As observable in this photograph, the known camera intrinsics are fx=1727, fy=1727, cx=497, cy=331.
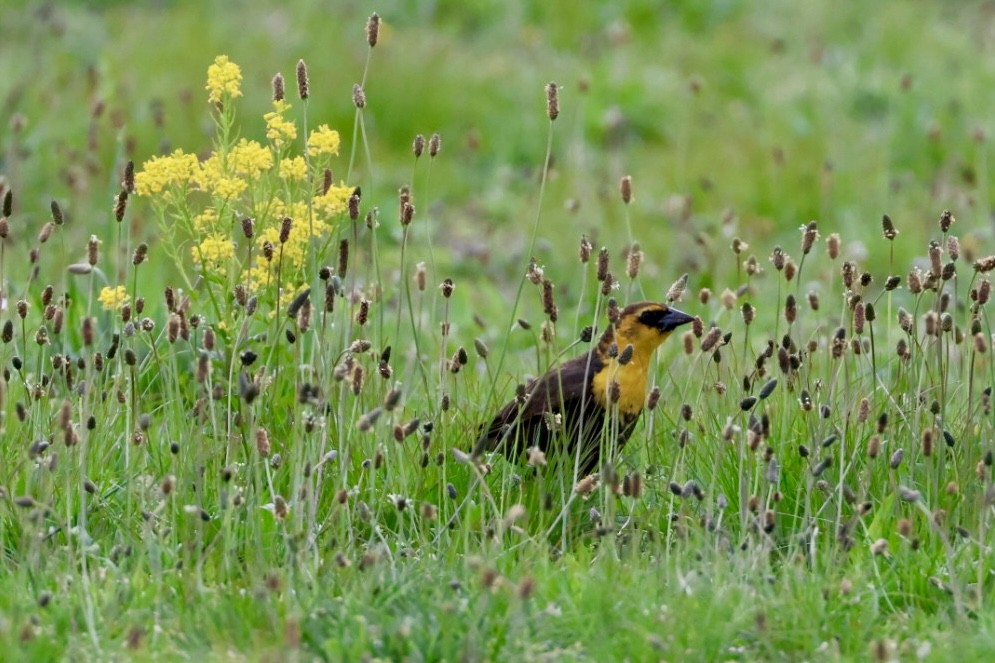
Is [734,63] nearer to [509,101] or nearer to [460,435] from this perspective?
[509,101]

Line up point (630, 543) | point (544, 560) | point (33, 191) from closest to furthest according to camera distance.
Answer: point (544, 560) → point (630, 543) → point (33, 191)

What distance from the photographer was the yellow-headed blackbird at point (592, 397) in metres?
4.90

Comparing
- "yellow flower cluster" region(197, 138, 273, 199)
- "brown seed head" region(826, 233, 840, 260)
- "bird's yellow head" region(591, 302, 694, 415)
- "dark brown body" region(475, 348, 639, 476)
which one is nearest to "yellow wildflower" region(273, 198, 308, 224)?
"yellow flower cluster" region(197, 138, 273, 199)

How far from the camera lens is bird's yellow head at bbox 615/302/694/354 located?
17.1 feet

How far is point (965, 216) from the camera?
889 cm

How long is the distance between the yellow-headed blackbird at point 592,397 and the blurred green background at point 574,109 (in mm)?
2430

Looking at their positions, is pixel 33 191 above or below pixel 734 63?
below

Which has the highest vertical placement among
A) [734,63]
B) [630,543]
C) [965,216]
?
[734,63]

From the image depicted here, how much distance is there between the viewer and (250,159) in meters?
4.62

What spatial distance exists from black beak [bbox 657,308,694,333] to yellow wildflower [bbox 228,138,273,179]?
1.29 metres

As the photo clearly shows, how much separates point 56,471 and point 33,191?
485 centimetres

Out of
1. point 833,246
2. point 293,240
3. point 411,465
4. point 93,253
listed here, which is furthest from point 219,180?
point 833,246

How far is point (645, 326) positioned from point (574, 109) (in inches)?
192

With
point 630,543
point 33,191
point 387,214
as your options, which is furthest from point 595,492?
point 33,191
